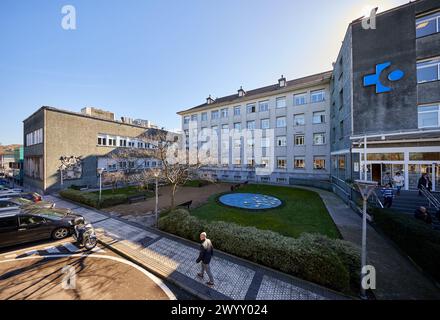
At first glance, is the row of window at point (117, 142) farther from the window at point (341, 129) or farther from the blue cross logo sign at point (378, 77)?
the blue cross logo sign at point (378, 77)

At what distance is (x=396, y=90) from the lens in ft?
42.9

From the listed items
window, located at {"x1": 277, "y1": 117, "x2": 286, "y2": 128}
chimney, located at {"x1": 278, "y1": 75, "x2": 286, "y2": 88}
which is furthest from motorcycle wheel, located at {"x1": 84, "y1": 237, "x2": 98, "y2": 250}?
chimney, located at {"x1": 278, "y1": 75, "x2": 286, "y2": 88}

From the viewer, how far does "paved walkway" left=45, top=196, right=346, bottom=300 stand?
5.25m

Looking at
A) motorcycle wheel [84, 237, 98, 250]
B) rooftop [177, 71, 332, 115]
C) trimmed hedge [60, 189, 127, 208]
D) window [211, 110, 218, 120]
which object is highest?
rooftop [177, 71, 332, 115]

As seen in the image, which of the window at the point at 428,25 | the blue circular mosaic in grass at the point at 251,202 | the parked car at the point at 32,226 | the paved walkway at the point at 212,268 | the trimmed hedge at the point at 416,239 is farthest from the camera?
the blue circular mosaic in grass at the point at 251,202

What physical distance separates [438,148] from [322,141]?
38.1 feet

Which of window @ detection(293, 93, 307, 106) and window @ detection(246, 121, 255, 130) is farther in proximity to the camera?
window @ detection(246, 121, 255, 130)

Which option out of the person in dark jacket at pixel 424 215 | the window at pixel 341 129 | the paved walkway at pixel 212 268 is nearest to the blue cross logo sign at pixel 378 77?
the window at pixel 341 129

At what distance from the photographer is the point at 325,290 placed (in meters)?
5.34

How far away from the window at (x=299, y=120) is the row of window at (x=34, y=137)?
3260 cm

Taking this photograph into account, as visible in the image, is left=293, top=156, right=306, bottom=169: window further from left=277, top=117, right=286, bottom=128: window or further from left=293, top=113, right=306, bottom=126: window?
left=277, top=117, right=286, bottom=128: window

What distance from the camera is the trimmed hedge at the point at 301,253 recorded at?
213 inches

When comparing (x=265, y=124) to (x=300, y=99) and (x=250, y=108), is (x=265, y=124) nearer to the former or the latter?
(x=250, y=108)

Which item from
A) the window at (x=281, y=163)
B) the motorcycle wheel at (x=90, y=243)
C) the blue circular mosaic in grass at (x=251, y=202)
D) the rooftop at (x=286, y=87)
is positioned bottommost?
the blue circular mosaic in grass at (x=251, y=202)
